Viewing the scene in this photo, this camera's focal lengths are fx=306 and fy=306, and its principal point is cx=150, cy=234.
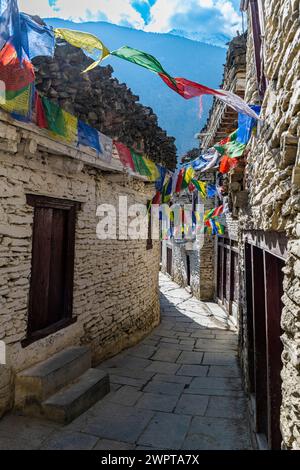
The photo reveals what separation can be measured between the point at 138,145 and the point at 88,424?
5933 mm

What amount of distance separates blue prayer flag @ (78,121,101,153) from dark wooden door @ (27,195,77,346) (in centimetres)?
109

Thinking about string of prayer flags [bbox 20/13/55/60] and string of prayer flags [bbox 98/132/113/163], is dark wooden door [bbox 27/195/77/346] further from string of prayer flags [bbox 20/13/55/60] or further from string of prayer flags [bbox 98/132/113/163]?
string of prayer flags [bbox 20/13/55/60]

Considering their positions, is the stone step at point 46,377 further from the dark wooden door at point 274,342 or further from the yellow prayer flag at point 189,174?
the yellow prayer flag at point 189,174

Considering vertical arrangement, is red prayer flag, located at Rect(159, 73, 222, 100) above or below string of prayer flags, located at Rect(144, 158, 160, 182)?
below

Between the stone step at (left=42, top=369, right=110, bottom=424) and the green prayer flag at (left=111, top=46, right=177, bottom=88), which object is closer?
the green prayer flag at (left=111, top=46, right=177, bottom=88)

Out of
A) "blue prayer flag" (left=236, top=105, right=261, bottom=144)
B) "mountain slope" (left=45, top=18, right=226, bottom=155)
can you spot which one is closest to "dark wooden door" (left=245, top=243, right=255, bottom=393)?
"blue prayer flag" (left=236, top=105, right=261, bottom=144)

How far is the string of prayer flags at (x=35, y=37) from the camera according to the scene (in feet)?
10.9

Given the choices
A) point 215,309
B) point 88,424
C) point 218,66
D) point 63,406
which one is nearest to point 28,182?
point 63,406

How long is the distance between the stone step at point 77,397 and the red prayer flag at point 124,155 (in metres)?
4.17

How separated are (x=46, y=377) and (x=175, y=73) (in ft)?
330

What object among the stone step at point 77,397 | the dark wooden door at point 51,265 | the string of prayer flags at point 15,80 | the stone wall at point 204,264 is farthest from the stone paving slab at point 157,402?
the stone wall at point 204,264

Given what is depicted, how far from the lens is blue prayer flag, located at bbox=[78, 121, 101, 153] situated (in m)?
5.13

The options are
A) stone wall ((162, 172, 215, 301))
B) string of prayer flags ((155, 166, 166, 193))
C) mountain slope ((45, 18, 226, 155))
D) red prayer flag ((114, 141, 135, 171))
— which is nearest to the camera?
red prayer flag ((114, 141, 135, 171))

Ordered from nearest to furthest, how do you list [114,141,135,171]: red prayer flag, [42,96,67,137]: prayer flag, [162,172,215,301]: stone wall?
[42,96,67,137]: prayer flag
[114,141,135,171]: red prayer flag
[162,172,215,301]: stone wall
